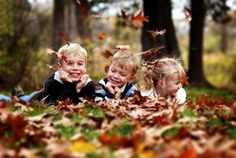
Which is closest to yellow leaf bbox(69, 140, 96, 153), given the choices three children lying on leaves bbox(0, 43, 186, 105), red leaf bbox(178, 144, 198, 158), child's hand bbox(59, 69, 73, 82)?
A: red leaf bbox(178, 144, 198, 158)

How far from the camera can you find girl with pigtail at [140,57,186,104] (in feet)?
20.6

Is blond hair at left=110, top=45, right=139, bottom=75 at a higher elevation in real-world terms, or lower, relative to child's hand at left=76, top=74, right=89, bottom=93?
higher

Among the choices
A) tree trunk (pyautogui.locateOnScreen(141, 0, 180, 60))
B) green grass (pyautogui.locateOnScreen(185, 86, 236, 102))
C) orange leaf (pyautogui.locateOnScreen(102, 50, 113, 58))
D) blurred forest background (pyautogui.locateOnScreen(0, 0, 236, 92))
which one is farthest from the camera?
tree trunk (pyautogui.locateOnScreen(141, 0, 180, 60))

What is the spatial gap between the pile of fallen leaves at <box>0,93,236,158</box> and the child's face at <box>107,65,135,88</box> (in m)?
1.49

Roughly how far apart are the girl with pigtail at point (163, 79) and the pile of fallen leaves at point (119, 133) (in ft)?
3.80

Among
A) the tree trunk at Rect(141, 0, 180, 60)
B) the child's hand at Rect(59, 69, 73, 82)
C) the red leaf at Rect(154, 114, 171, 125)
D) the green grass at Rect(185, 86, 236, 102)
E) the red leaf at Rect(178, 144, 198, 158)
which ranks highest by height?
the tree trunk at Rect(141, 0, 180, 60)

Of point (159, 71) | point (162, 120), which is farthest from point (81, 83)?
point (162, 120)

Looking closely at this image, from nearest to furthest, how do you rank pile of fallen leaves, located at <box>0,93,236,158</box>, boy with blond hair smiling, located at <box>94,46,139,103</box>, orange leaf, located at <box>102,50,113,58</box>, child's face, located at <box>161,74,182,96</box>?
pile of fallen leaves, located at <box>0,93,236,158</box>, child's face, located at <box>161,74,182,96</box>, orange leaf, located at <box>102,50,113,58</box>, boy with blond hair smiling, located at <box>94,46,139,103</box>

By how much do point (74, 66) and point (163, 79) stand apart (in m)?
1.13

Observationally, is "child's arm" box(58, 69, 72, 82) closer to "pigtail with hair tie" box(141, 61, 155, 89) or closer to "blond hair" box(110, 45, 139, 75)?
"blond hair" box(110, 45, 139, 75)

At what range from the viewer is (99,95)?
666 centimetres

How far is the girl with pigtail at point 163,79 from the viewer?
627cm

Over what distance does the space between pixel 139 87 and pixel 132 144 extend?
3.57 metres

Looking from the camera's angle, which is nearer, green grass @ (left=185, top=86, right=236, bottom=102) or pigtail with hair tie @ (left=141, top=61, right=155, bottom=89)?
pigtail with hair tie @ (left=141, top=61, right=155, bottom=89)
